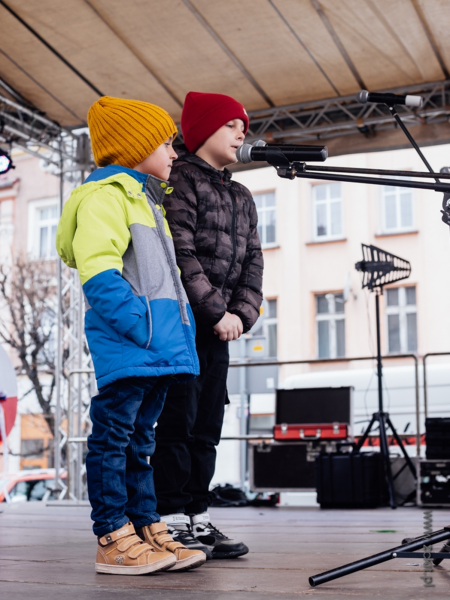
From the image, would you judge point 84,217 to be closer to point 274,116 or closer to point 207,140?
point 207,140

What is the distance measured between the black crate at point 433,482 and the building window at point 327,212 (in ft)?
39.5

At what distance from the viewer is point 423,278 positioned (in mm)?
15516

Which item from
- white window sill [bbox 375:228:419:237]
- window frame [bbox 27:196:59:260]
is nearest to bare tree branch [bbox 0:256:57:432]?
window frame [bbox 27:196:59:260]

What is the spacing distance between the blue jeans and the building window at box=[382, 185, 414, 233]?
14.7 metres

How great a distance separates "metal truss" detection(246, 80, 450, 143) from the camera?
5.30 m

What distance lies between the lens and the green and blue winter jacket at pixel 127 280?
5.75ft

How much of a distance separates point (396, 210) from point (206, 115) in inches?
570

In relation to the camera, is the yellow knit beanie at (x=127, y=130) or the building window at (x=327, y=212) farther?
the building window at (x=327, y=212)

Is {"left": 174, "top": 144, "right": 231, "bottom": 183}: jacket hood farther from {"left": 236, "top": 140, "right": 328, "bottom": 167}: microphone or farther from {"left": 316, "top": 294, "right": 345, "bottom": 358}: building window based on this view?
{"left": 316, "top": 294, "right": 345, "bottom": 358}: building window

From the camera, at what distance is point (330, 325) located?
16.5m

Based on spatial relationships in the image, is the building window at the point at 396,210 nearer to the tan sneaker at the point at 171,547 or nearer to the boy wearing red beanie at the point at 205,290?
the boy wearing red beanie at the point at 205,290

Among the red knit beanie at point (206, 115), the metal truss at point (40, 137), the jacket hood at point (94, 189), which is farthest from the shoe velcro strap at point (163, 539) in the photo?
the metal truss at point (40, 137)

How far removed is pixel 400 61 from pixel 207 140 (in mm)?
3259

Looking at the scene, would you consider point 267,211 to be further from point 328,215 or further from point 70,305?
point 70,305
